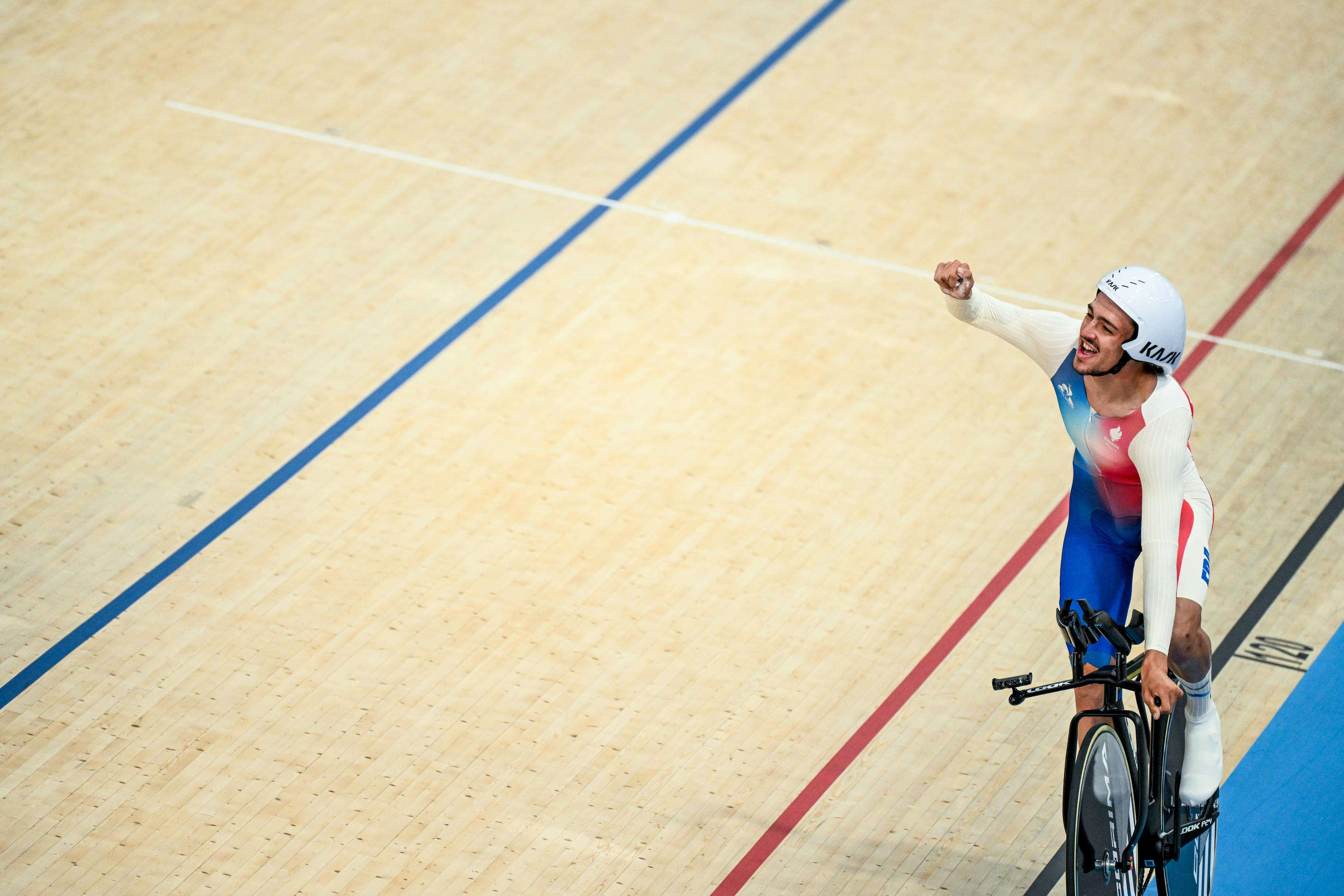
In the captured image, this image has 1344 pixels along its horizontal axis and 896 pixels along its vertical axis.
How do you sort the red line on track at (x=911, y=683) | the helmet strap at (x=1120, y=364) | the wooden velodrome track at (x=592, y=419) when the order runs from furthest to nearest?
1. the wooden velodrome track at (x=592, y=419)
2. the red line on track at (x=911, y=683)
3. the helmet strap at (x=1120, y=364)

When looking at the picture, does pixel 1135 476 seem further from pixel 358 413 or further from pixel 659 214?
pixel 659 214

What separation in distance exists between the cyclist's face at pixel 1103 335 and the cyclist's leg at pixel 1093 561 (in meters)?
0.33

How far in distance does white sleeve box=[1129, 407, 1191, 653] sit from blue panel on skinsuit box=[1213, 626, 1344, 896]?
2.93ft

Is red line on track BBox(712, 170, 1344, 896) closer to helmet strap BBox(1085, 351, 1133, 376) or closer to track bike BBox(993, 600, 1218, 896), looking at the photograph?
track bike BBox(993, 600, 1218, 896)

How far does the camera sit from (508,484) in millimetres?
5305

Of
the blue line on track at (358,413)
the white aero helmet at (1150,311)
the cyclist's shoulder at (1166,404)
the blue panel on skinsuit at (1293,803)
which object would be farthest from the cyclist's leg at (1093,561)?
the blue line on track at (358,413)

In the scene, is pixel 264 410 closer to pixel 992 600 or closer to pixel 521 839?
pixel 521 839

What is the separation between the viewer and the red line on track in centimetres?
411

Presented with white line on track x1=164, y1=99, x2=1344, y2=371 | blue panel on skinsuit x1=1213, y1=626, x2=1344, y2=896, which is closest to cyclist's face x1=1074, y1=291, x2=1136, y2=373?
blue panel on skinsuit x1=1213, y1=626, x2=1344, y2=896

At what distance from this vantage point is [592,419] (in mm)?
5598

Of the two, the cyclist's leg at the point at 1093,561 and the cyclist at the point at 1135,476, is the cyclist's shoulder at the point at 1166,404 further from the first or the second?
the cyclist's leg at the point at 1093,561

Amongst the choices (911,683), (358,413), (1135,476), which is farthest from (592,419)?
(1135,476)

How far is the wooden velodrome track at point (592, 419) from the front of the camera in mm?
4250

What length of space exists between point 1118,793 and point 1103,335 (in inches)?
40.4
